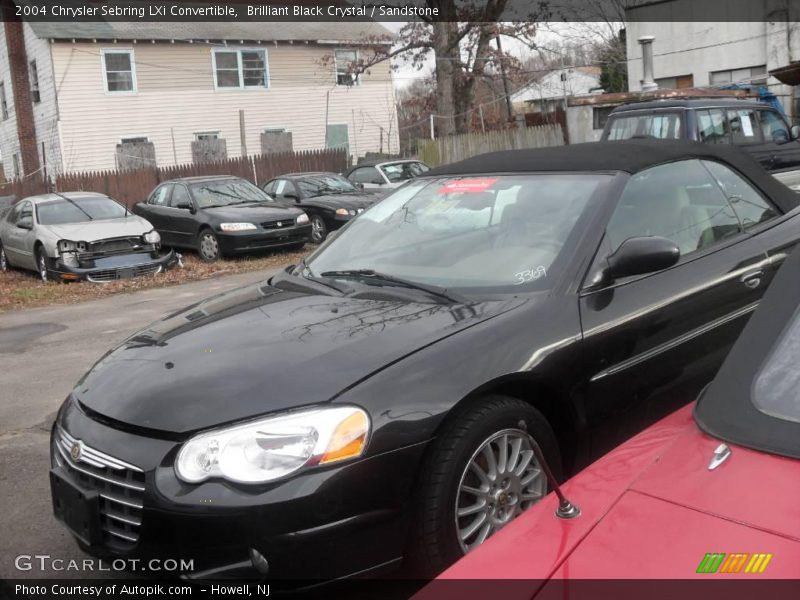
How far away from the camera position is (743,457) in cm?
182

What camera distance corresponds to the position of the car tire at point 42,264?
1320 cm

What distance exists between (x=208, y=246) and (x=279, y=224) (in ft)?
4.29

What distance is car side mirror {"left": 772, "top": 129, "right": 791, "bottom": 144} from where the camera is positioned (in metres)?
13.1

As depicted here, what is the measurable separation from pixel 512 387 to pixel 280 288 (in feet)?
4.81

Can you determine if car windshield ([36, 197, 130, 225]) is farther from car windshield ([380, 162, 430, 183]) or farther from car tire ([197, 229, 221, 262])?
car windshield ([380, 162, 430, 183])

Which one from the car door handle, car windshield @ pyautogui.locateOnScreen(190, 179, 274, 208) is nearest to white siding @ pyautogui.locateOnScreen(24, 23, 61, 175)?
car windshield @ pyautogui.locateOnScreen(190, 179, 274, 208)

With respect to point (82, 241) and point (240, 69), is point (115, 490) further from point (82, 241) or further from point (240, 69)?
point (240, 69)

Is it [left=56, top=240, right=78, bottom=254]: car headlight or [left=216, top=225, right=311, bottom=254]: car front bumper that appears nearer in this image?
[left=56, top=240, right=78, bottom=254]: car headlight

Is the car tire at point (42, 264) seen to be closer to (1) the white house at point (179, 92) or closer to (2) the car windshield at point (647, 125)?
(2) the car windshield at point (647, 125)

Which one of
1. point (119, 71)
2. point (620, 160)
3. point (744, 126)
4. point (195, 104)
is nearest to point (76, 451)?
point (620, 160)

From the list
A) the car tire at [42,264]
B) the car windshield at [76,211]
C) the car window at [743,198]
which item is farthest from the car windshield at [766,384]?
the car windshield at [76,211]

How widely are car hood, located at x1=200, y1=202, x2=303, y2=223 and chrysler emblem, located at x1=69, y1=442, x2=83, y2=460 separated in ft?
37.2

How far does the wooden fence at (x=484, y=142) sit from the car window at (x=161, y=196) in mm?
9759

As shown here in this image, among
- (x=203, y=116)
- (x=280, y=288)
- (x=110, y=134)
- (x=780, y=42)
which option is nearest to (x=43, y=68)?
(x=110, y=134)
